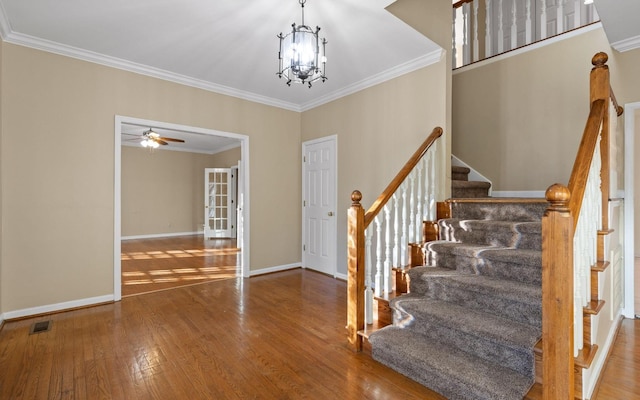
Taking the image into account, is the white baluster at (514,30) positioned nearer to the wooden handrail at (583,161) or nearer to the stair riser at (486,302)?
the wooden handrail at (583,161)

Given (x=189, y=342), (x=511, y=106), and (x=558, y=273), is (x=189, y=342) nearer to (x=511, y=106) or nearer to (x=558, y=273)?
(x=558, y=273)

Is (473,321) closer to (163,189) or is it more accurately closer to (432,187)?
(432,187)

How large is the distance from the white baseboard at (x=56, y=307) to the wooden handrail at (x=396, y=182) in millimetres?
3144

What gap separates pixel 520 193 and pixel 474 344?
2688mm

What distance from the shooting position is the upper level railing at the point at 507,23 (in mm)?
3770

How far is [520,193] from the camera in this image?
4.01m

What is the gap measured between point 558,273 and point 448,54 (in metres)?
2.80

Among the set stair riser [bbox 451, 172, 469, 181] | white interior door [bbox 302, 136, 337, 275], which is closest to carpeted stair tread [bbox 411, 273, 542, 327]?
stair riser [bbox 451, 172, 469, 181]

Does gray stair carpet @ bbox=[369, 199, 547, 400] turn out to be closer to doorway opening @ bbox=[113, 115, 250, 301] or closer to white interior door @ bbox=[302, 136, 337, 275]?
white interior door @ bbox=[302, 136, 337, 275]

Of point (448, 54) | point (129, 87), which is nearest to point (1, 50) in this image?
point (129, 87)

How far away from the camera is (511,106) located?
409cm

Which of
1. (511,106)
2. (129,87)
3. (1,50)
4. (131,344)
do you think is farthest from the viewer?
(511,106)

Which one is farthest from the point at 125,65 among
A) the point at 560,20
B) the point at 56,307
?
the point at 560,20

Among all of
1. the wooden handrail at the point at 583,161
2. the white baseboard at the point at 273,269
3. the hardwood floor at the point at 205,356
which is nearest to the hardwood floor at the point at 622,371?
the hardwood floor at the point at 205,356
